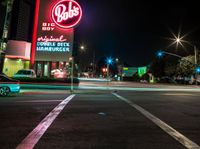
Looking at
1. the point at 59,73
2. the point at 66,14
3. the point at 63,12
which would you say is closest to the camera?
the point at 66,14

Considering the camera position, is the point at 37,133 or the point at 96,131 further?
the point at 96,131

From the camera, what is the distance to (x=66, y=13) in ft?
134

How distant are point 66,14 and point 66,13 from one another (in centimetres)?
15

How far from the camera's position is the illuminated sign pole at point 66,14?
40469mm

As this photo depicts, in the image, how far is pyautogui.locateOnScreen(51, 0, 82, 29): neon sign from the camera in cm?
4044

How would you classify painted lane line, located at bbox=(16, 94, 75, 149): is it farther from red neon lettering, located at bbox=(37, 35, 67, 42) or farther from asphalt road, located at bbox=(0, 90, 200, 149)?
red neon lettering, located at bbox=(37, 35, 67, 42)

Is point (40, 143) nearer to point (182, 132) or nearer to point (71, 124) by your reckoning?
point (71, 124)

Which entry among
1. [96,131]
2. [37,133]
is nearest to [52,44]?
[96,131]

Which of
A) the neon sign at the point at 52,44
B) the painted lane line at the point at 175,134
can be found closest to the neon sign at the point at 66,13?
the neon sign at the point at 52,44

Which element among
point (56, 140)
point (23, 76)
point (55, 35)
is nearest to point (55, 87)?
point (23, 76)

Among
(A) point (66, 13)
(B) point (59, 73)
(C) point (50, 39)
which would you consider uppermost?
(A) point (66, 13)

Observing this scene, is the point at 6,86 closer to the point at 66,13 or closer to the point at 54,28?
the point at 66,13

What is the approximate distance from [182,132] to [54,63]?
128ft

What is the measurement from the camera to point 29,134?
26.0 feet
